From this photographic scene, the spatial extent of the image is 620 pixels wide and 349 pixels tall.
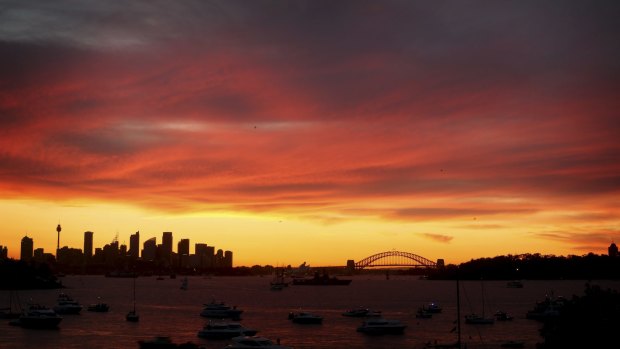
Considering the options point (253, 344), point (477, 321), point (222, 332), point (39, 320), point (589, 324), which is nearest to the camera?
point (589, 324)

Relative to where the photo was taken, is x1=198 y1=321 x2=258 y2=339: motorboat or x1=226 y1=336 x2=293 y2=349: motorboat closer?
x1=226 y1=336 x2=293 y2=349: motorboat

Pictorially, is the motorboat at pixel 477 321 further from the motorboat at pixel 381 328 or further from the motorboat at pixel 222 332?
the motorboat at pixel 222 332

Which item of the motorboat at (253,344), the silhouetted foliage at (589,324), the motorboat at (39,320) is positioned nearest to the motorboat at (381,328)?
the motorboat at (253,344)

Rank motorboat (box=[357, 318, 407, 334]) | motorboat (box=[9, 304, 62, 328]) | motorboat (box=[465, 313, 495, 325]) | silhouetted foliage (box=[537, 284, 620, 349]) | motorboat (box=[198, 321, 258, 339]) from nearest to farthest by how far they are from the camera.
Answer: silhouetted foliage (box=[537, 284, 620, 349]), motorboat (box=[198, 321, 258, 339]), motorboat (box=[357, 318, 407, 334]), motorboat (box=[9, 304, 62, 328]), motorboat (box=[465, 313, 495, 325])

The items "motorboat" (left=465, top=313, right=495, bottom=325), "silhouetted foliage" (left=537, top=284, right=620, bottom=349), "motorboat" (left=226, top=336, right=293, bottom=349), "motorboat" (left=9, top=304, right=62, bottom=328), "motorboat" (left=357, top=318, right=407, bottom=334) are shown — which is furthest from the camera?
"motorboat" (left=465, top=313, right=495, bottom=325)

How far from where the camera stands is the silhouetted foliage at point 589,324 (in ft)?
119

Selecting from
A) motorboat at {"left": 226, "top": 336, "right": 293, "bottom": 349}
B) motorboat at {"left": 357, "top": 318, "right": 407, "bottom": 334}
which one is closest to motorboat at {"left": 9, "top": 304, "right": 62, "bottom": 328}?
motorboat at {"left": 357, "top": 318, "right": 407, "bottom": 334}

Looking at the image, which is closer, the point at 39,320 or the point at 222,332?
the point at 222,332

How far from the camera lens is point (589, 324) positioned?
3678 cm

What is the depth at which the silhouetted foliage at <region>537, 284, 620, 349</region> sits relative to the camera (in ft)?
119

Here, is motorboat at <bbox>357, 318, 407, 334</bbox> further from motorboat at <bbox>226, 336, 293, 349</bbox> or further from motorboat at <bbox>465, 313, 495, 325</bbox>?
motorboat at <bbox>226, 336, 293, 349</bbox>

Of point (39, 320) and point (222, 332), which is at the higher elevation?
point (39, 320)

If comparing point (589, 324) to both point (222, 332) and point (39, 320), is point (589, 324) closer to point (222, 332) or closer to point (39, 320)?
point (222, 332)

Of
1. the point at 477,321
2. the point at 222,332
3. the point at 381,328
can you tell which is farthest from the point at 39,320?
the point at 477,321
